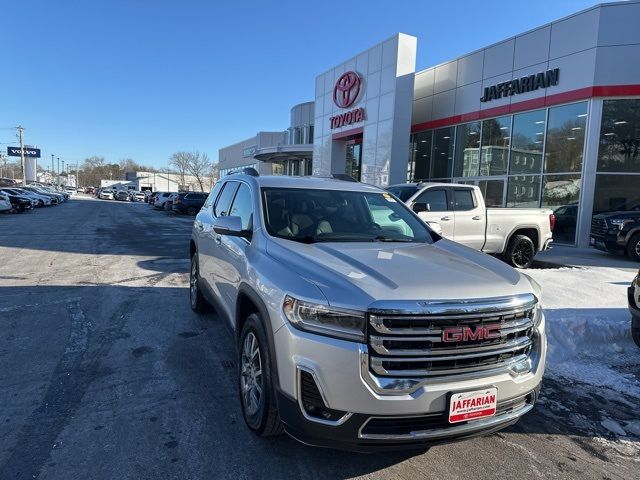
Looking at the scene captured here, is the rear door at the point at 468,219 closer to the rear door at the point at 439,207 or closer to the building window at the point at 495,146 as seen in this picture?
the rear door at the point at 439,207

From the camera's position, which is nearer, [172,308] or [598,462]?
[598,462]

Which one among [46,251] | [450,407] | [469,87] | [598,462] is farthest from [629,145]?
[46,251]

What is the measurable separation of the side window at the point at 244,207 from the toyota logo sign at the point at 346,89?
808 inches

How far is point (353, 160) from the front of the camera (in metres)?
28.2

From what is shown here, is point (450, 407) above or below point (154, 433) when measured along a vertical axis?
above

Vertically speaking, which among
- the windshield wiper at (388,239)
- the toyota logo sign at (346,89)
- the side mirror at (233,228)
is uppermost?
the toyota logo sign at (346,89)

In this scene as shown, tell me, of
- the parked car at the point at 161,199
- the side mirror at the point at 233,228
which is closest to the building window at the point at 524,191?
the side mirror at the point at 233,228

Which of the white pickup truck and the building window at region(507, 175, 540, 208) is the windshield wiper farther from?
the building window at region(507, 175, 540, 208)

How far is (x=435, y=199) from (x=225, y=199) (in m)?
5.81

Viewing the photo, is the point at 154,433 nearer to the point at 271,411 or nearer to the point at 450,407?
the point at 271,411

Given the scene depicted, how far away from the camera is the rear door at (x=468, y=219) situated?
9828 millimetres

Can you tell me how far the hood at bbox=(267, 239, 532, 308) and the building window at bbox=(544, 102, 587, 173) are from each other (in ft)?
47.5

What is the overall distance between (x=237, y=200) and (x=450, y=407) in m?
3.09

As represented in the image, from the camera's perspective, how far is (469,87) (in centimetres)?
2005
